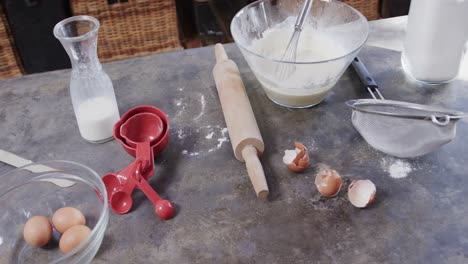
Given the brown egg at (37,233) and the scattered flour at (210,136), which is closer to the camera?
the brown egg at (37,233)

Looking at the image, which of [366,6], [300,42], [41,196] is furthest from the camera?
[366,6]

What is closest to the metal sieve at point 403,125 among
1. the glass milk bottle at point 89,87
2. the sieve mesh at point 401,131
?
the sieve mesh at point 401,131

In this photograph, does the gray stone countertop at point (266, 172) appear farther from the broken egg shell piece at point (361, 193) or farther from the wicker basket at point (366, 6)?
the wicker basket at point (366, 6)

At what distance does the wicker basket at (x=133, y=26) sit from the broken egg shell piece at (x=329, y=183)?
139 cm

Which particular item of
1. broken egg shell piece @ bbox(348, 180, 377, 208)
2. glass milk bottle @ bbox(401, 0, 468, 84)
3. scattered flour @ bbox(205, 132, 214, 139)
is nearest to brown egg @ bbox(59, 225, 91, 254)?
scattered flour @ bbox(205, 132, 214, 139)

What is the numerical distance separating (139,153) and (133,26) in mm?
1280

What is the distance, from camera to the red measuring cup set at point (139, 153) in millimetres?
823

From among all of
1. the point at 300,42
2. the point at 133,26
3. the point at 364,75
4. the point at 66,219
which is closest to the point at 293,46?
the point at 300,42

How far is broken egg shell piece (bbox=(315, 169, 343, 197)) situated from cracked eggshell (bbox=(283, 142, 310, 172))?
4 centimetres

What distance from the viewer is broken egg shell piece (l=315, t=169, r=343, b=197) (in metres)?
0.82

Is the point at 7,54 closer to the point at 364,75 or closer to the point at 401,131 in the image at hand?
the point at 364,75

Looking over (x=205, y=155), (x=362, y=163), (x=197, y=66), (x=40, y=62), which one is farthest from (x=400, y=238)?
(x=40, y=62)

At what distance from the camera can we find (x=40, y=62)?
2.02 metres

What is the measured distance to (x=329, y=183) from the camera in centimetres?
82
